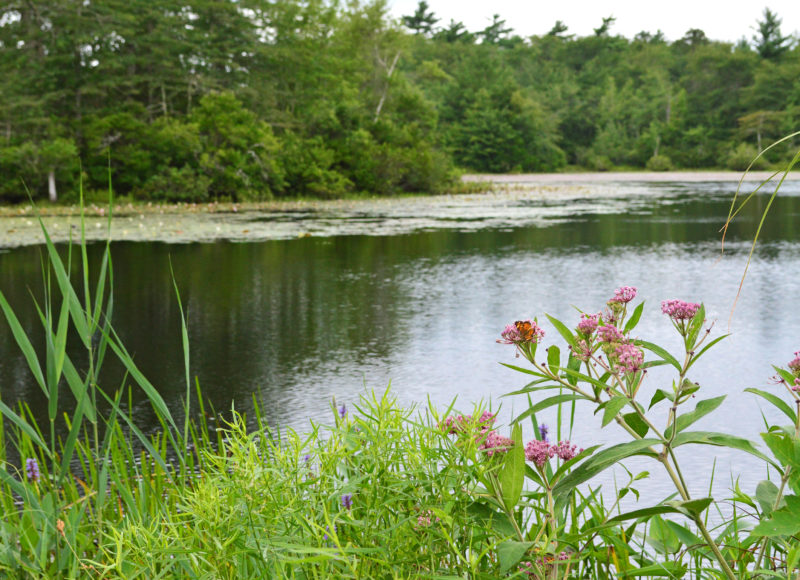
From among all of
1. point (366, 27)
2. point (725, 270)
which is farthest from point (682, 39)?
point (725, 270)

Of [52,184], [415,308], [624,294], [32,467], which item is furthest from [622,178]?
[624,294]

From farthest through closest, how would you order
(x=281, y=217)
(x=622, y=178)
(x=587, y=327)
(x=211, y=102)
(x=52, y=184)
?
(x=622, y=178) < (x=211, y=102) < (x=52, y=184) < (x=281, y=217) < (x=587, y=327)

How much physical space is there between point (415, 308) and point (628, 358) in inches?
216

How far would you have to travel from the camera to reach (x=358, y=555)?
4.86 feet

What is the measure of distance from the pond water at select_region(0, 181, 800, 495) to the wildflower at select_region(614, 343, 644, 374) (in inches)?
21.4

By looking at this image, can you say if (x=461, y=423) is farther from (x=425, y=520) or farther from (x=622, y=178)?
(x=622, y=178)

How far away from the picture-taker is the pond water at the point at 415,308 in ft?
14.6

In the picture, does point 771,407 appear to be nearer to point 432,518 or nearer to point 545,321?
point 545,321

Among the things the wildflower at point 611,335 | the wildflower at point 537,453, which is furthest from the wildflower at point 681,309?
the wildflower at point 537,453

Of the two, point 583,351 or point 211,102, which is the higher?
point 211,102

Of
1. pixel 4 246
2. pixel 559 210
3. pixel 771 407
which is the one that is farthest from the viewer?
pixel 559 210

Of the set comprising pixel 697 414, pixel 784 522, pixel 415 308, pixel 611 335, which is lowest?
pixel 415 308

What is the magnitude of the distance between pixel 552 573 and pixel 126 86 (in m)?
22.0

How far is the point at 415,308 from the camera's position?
22.6 ft
